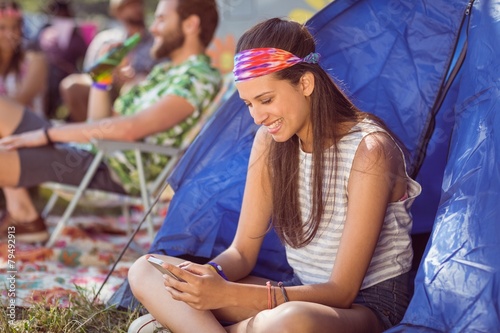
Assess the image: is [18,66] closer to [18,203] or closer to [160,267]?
[18,203]

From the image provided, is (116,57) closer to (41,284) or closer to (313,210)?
(41,284)

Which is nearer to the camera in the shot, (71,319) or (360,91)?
(71,319)

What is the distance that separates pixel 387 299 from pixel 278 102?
636 mm

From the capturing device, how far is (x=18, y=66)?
5.42 meters

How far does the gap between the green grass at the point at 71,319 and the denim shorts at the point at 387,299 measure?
76 cm

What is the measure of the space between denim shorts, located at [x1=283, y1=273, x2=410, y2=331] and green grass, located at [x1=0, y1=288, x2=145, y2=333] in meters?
0.76

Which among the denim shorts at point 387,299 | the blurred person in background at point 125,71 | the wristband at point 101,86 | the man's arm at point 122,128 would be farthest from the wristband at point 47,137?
the denim shorts at point 387,299

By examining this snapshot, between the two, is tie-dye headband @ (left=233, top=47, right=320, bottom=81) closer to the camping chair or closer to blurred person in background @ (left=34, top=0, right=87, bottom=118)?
the camping chair

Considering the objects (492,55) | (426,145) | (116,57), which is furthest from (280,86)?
(116,57)

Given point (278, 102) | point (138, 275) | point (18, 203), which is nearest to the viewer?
point (278, 102)

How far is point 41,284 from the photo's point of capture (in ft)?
10.5

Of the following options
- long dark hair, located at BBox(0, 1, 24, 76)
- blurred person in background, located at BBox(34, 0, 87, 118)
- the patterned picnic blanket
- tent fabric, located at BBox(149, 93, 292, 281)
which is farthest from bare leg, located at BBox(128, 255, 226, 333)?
blurred person in background, located at BBox(34, 0, 87, 118)

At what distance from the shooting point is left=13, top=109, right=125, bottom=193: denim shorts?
3859 mm

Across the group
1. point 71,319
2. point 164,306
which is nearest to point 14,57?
point 71,319
